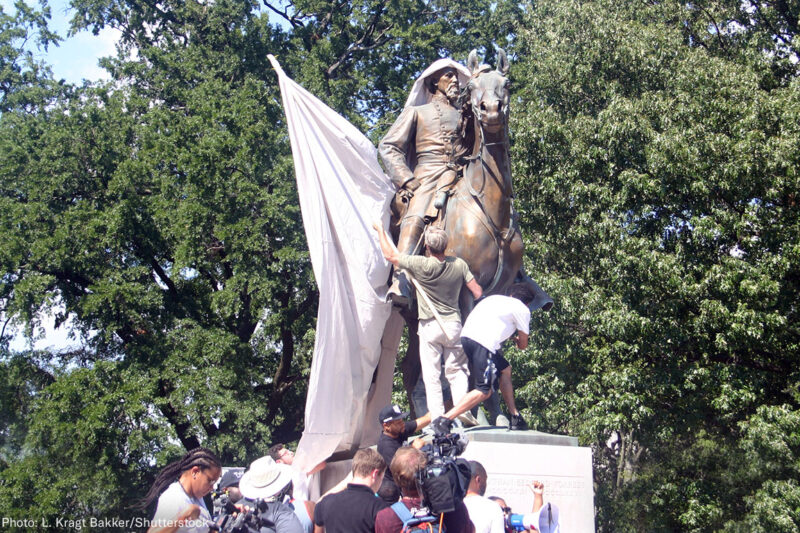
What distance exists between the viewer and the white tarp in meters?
6.99

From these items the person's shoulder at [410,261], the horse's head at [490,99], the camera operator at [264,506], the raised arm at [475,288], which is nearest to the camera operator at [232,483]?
the camera operator at [264,506]

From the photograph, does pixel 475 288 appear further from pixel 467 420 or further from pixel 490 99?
pixel 490 99

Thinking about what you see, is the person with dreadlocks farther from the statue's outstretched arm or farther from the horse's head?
the statue's outstretched arm

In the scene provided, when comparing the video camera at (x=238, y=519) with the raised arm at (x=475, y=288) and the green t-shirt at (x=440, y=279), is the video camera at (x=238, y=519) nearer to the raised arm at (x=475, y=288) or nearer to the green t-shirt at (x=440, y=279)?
the green t-shirt at (x=440, y=279)

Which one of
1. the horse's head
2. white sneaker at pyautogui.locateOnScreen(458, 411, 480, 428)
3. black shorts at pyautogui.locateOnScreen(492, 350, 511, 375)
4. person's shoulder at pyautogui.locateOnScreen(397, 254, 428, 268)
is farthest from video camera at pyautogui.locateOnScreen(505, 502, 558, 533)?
the horse's head

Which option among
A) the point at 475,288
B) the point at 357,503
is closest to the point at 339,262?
the point at 475,288

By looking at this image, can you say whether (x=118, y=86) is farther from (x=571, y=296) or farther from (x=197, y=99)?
(x=571, y=296)

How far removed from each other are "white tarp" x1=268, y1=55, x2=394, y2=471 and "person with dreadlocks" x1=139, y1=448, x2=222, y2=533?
239 cm

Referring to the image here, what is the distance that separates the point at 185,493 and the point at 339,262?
3669 millimetres

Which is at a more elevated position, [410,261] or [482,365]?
[410,261]

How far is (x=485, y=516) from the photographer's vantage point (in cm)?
407

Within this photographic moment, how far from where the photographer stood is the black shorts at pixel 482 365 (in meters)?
6.25

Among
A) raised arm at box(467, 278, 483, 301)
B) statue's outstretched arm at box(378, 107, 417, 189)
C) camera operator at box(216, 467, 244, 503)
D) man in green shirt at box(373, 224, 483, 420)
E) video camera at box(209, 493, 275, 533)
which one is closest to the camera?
video camera at box(209, 493, 275, 533)

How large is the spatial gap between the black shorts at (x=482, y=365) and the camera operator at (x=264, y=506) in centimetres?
188
